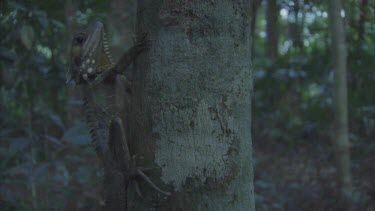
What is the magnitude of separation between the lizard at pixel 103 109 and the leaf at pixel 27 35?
1.01 m

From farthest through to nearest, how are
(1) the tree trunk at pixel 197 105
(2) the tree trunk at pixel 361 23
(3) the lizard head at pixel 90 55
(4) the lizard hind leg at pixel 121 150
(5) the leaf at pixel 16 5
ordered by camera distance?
(2) the tree trunk at pixel 361 23, (5) the leaf at pixel 16 5, (3) the lizard head at pixel 90 55, (4) the lizard hind leg at pixel 121 150, (1) the tree trunk at pixel 197 105

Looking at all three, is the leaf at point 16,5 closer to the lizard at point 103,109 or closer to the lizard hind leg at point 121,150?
the lizard at point 103,109

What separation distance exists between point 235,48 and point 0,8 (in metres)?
2.61

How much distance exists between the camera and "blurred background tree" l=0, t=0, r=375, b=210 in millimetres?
3990

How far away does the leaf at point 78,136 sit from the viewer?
136 inches

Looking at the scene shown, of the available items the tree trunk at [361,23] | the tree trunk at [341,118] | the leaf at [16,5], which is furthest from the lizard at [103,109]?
the tree trunk at [361,23]

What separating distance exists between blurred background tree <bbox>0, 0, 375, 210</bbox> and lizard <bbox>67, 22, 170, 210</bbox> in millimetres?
566

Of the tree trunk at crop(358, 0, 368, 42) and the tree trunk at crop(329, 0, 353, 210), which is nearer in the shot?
the tree trunk at crop(329, 0, 353, 210)

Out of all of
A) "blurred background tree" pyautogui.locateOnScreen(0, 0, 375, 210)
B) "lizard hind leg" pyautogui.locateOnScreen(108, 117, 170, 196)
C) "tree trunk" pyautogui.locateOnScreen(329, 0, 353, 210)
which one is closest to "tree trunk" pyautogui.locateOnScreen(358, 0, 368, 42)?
"blurred background tree" pyautogui.locateOnScreen(0, 0, 375, 210)

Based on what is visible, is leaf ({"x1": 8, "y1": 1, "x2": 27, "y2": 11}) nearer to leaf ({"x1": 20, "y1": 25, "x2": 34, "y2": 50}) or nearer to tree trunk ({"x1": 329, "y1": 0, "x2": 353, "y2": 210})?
leaf ({"x1": 20, "y1": 25, "x2": 34, "y2": 50})

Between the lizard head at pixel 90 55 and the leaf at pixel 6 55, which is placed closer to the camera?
the lizard head at pixel 90 55

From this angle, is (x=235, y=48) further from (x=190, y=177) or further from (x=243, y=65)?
(x=190, y=177)

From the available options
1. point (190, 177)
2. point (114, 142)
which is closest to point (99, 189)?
point (114, 142)

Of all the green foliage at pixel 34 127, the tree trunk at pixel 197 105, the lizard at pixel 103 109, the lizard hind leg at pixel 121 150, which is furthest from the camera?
the green foliage at pixel 34 127
